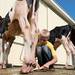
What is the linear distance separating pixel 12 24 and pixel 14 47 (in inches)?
213

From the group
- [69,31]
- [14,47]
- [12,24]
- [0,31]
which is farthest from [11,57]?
[12,24]

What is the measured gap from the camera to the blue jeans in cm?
438

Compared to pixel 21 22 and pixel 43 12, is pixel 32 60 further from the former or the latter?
pixel 43 12

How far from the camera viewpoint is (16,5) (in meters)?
4.20

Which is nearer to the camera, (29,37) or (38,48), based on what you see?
(29,37)

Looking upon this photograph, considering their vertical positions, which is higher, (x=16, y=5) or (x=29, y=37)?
(x=16, y=5)

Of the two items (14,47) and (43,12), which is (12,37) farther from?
(43,12)

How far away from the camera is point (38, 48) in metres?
4.45

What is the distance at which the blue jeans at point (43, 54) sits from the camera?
4379mm

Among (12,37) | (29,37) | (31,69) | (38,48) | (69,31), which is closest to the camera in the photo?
(31,69)

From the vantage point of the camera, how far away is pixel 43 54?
175 inches

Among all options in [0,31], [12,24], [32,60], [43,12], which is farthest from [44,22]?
[32,60]

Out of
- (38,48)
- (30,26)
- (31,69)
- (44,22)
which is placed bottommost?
(31,69)

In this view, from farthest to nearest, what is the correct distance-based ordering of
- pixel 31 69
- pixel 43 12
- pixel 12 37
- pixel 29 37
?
1. pixel 43 12
2. pixel 12 37
3. pixel 29 37
4. pixel 31 69
